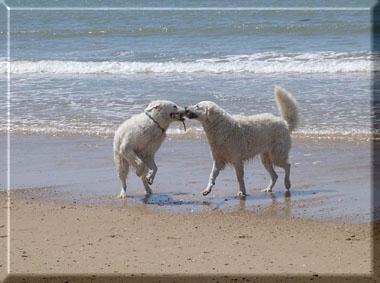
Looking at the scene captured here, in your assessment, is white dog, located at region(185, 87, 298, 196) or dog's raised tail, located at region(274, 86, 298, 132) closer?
white dog, located at region(185, 87, 298, 196)

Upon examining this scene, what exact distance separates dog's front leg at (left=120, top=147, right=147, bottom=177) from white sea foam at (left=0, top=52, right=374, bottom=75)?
375 inches

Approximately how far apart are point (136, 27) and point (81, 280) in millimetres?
22282

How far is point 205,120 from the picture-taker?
952cm

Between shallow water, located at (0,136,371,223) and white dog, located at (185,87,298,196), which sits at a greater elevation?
white dog, located at (185,87,298,196)

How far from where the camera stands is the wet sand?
6757 mm

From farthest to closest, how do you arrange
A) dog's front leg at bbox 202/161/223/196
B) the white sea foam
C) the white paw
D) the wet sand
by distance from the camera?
1. the white sea foam
2. the white paw
3. dog's front leg at bbox 202/161/223/196
4. the wet sand

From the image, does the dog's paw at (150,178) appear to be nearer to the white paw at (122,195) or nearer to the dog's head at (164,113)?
the white paw at (122,195)

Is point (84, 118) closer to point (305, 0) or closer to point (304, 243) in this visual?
point (304, 243)

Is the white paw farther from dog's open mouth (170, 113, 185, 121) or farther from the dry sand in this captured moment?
dog's open mouth (170, 113, 185, 121)

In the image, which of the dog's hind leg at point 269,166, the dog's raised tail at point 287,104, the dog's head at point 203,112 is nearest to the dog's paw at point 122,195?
the dog's head at point 203,112

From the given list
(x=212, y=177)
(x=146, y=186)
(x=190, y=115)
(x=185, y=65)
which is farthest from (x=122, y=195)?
(x=185, y=65)

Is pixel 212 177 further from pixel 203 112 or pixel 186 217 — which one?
pixel 186 217

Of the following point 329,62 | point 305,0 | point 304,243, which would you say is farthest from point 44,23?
point 304,243

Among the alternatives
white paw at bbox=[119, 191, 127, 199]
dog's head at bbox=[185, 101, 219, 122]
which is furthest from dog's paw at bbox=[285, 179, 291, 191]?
white paw at bbox=[119, 191, 127, 199]
